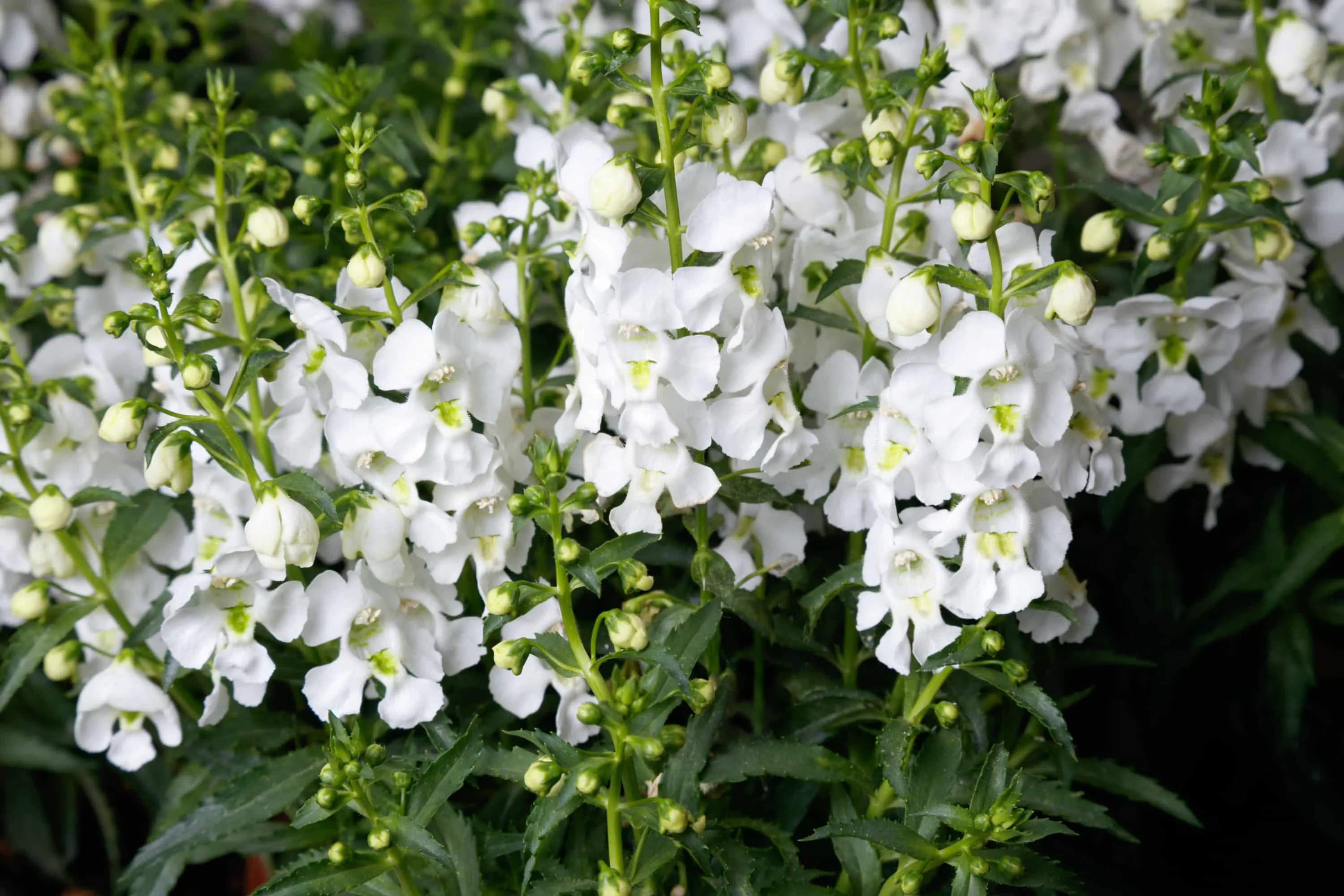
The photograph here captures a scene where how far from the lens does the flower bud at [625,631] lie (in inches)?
39.8

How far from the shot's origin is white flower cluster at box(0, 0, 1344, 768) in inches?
39.8

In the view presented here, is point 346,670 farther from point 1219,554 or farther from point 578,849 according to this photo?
point 1219,554

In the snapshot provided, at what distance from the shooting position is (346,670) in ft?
3.82

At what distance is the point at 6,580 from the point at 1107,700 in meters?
1.37

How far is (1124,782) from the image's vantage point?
125 centimetres

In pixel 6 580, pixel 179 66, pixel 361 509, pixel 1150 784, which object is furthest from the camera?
pixel 179 66

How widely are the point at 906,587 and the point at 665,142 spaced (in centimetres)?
44

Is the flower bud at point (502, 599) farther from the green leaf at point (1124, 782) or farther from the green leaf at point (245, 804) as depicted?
the green leaf at point (1124, 782)

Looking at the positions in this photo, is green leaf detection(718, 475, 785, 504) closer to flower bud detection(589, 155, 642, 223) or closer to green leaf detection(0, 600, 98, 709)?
flower bud detection(589, 155, 642, 223)

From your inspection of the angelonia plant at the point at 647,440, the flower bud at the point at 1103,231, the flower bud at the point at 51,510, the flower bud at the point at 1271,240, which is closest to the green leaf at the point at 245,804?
the angelonia plant at the point at 647,440

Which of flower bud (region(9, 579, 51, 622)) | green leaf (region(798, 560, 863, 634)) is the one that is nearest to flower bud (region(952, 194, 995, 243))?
green leaf (region(798, 560, 863, 634))

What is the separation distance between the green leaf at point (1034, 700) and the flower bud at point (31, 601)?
3.18 ft

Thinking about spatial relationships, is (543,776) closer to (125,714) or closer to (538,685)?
(538,685)

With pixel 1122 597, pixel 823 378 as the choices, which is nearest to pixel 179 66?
pixel 823 378
